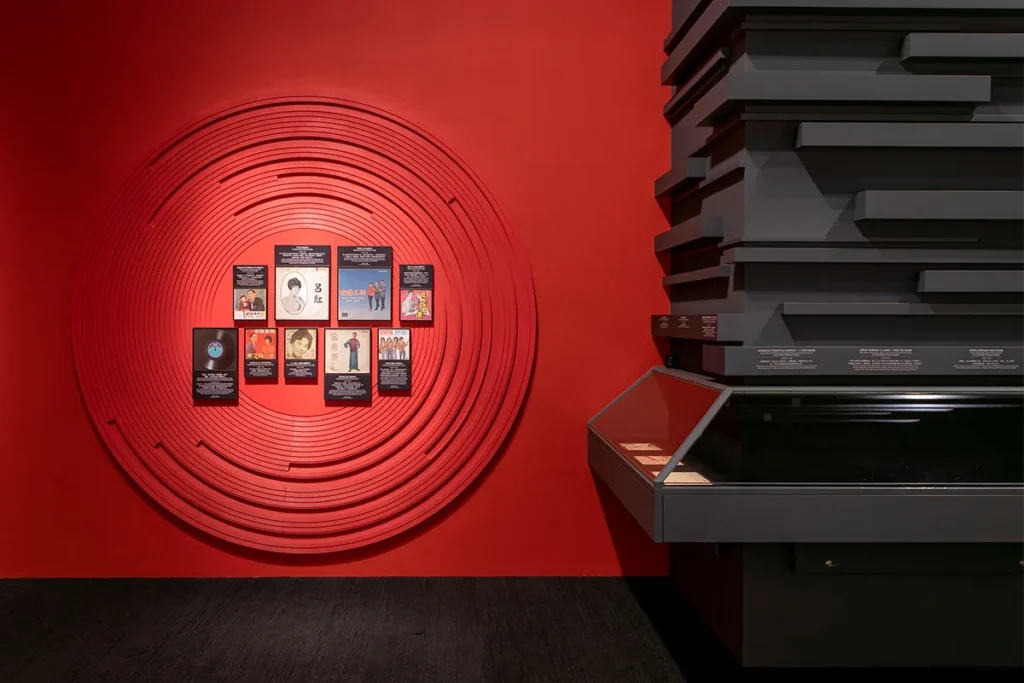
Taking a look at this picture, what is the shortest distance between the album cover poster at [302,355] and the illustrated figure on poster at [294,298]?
108mm

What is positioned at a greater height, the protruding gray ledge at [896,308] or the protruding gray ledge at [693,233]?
the protruding gray ledge at [693,233]

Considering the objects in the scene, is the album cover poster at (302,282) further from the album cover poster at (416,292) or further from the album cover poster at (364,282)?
the album cover poster at (416,292)

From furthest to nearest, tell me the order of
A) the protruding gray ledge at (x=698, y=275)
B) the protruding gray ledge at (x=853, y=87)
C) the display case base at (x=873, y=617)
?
1. the protruding gray ledge at (x=698, y=275)
2. the protruding gray ledge at (x=853, y=87)
3. the display case base at (x=873, y=617)

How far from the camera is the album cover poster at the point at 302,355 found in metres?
3.70

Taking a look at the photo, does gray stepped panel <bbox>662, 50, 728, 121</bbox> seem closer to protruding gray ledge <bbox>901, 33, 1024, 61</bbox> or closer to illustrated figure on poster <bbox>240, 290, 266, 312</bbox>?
protruding gray ledge <bbox>901, 33, 1024, 61</bbox>

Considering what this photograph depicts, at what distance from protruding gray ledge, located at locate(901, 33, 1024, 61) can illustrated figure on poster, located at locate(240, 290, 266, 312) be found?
3053mm

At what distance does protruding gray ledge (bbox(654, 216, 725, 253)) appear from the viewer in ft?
9.72

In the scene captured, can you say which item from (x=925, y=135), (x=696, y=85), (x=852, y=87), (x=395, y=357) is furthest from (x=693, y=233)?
(x=395, y=357)

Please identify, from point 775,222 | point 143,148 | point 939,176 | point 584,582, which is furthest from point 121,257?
point 939,176

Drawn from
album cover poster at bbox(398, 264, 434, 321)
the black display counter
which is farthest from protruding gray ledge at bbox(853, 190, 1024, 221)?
album cover poster at bbox(398, 264, 434, 321)

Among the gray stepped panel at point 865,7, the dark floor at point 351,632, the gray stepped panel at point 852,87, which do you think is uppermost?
the gray stepped panel at point 865,7

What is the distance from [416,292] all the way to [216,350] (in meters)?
1.06

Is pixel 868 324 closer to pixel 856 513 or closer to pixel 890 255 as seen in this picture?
pixel 890 255

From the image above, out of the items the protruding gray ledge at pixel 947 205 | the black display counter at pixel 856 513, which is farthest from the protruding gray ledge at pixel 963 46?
the black display counter at pixel 856 513
